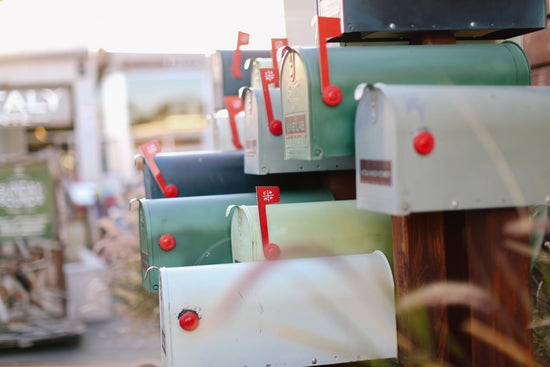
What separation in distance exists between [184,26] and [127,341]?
2626 mm

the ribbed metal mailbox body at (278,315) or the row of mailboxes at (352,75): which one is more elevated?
the row of mailboxes at (352,75)

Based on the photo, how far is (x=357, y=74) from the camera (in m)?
1.67

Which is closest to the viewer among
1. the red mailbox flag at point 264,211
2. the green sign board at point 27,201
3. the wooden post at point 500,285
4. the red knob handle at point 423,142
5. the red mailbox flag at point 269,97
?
the red knob handle at point 423,142

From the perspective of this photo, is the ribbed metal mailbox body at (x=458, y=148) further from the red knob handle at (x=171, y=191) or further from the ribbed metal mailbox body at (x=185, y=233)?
the red knob handle at (x=171, y=191)

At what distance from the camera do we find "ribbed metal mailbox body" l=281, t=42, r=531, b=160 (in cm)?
165

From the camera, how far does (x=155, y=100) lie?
11.4 m

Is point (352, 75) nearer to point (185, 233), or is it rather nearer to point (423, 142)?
point (423, 142)

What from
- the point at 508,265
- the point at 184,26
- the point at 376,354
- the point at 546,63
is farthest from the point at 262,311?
the point at 184,26

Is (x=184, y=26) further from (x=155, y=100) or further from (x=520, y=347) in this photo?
(x=155, y=100)

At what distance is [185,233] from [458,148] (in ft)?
3.64

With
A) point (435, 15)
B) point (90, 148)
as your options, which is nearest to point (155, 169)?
point (435, 15)

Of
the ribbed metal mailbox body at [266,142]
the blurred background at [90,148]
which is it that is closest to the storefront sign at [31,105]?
the blurred background at [90,148]

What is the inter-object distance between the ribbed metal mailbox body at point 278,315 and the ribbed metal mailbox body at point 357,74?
330mm

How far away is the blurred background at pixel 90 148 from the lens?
4133 mm
